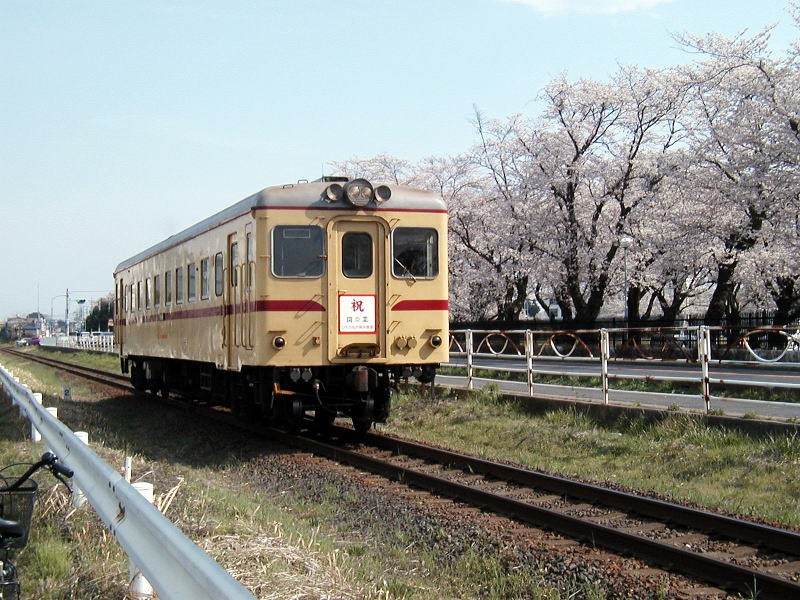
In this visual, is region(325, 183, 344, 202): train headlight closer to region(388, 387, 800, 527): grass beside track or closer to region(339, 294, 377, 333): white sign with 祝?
region(339, 294, 377, 333): white sign with 祝

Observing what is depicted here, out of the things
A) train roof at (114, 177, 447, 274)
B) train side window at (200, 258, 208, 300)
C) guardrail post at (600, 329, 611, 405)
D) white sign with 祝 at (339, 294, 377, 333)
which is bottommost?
guardrail post at (600, 329, 611, 405)

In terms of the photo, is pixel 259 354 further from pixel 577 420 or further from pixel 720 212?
pixel 720 212

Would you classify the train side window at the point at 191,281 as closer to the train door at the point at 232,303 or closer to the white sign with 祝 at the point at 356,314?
the train door at the point at 232,303

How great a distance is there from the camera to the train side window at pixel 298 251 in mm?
11461

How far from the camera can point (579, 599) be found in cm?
564

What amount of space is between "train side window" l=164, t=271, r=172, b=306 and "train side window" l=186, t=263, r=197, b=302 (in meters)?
1.51

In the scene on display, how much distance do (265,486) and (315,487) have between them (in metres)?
0.68

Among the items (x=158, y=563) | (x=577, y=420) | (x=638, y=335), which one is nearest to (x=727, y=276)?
(x=638, y=335)

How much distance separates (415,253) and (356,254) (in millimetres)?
836

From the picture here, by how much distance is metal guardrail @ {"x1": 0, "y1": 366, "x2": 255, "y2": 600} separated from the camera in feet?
10.0

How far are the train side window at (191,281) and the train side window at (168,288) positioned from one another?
4.97ft

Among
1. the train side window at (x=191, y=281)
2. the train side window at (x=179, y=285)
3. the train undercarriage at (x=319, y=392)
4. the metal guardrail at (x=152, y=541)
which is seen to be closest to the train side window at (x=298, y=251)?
the train undercarriage at (x=319, y=392)

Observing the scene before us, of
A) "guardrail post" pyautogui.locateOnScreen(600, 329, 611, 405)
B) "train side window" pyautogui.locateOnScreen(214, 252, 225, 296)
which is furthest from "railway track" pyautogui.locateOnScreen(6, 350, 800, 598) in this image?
"train side window" pyautogui.locateOnScreen(214, 252, 225, 296)

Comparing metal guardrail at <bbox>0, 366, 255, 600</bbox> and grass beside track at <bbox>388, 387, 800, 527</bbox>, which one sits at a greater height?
metal guardrail at <bbox>0, 366, 255, 600</bbox>
